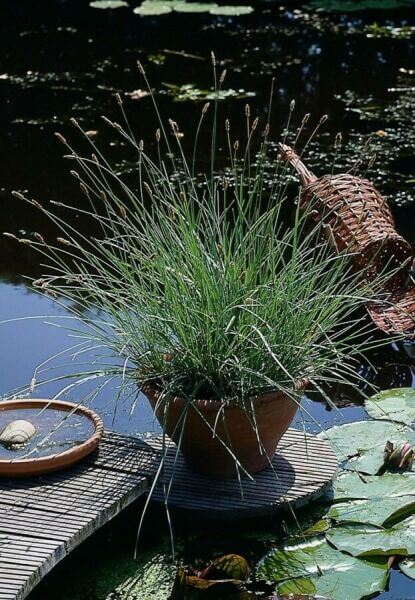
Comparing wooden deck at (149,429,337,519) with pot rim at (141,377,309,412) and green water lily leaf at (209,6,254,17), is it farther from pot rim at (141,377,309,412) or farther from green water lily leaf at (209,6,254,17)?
green water lily leaf at (209,6,254,17)

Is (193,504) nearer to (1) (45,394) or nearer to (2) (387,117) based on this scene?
(1) (45,394)

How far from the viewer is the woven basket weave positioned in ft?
12.8

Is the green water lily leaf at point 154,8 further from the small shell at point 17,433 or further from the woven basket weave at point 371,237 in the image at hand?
the small shell at point 17,433

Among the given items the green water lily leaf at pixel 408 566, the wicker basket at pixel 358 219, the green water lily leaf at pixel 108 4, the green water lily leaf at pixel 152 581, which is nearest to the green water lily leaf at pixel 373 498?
the green water lily leaf at pixel 408 566

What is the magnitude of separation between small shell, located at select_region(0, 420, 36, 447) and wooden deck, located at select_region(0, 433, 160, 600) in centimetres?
13

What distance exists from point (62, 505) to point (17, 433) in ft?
0.99

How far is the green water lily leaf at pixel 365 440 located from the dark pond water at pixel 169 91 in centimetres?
20

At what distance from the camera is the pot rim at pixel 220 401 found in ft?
9.29

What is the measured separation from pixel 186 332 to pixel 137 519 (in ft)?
1.70

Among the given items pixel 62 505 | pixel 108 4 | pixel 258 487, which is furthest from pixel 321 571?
pixel 108 4

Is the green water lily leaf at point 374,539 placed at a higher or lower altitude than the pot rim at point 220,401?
lower

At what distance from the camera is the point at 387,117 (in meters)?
6.89

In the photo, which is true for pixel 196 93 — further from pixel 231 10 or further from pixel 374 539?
pixel 374 539

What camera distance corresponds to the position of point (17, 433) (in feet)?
9.64
